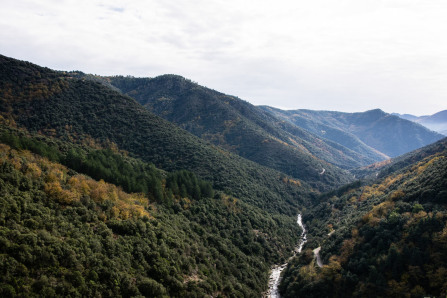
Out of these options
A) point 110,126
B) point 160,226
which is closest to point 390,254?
point 160,226

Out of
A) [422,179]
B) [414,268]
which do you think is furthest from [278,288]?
[422,179]

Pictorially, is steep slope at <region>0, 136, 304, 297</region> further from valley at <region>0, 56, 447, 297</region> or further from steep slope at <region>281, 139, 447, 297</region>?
steep slope at <region>281, 139, 447, 297</region>

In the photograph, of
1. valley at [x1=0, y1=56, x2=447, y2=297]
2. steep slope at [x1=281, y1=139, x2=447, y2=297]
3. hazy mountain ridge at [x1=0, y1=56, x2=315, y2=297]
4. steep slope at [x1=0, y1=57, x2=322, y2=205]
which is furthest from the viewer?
steep slope at [x1=0, y1=57, x2=322, y2=205]

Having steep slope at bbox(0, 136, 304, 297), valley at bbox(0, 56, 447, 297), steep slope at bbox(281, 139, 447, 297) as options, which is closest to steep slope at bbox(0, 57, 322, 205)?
valley at bbox(0, 56, 447, 297)

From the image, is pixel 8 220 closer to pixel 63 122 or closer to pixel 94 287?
pixel 94 287

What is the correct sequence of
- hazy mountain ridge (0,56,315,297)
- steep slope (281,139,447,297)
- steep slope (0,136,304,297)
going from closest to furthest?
steep slope (0,136,304,297) < hazy mountain ridge (0,56,315,297) < steep slope (281,139,447,297)

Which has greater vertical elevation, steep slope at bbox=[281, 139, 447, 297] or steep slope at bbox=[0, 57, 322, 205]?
steep slope at bbox=[0, 57, 322, 205]

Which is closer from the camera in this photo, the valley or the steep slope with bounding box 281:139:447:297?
the valley
